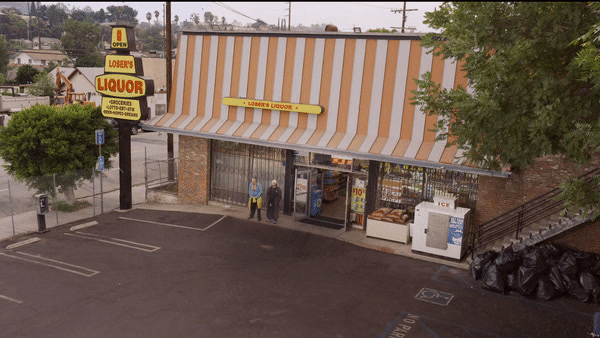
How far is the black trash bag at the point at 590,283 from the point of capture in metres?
12.8

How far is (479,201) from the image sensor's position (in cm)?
1642

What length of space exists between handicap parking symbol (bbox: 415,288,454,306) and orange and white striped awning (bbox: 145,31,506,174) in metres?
3.98

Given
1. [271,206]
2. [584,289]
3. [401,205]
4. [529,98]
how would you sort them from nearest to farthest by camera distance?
[529,98], [584,289], [401,205], [271,206]

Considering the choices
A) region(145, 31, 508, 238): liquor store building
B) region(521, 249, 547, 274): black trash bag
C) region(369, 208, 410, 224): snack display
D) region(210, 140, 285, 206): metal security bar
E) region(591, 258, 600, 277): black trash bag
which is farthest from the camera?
region(210, 140, 285, 206): metal security bar

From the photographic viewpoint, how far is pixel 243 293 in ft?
42.2

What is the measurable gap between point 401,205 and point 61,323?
11.7 metres

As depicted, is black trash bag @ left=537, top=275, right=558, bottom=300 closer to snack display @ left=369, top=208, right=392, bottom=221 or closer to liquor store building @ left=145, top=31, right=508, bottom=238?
liquor store building @ left=145, top=31, right=508, bottom=238

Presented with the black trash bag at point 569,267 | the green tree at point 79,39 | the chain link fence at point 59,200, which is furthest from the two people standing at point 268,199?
the green tree at point 79,39

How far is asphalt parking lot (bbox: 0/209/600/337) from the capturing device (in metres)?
11.1

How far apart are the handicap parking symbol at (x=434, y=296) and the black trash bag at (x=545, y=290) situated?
2337 mm

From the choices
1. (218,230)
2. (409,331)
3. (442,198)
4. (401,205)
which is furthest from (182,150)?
(409,331)

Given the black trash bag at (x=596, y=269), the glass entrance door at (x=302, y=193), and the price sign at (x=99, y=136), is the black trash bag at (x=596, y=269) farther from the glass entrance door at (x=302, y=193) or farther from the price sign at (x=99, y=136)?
the price sign at (x=99, y=136)

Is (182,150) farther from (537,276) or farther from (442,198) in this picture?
(537,276)

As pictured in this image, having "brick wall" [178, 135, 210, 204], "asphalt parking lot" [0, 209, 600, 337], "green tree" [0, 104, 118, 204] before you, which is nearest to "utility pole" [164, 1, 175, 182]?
"brick wall" [178, 135, 210, 204]
